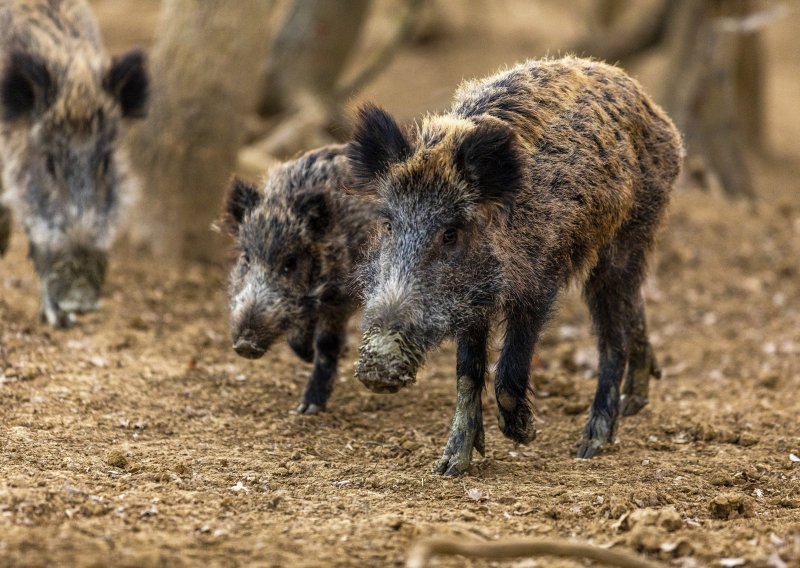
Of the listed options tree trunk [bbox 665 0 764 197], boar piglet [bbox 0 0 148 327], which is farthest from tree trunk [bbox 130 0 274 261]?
tree trunk [bbox 665 0 764 197]

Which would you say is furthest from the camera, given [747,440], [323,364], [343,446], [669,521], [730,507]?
[323,364]

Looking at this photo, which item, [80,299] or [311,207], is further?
[80,299]

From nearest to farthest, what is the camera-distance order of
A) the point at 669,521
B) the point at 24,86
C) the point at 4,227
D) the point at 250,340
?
the point at 669,521 < the point at 250,340 < the point at 24,86 < the point at 4,227

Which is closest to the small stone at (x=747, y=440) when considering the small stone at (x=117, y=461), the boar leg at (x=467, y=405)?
the boar leg at (x=467, y=405)

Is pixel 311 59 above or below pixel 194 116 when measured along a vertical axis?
above

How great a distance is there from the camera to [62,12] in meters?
9.83

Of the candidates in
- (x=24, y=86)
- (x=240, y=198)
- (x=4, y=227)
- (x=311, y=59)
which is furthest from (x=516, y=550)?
(x=311, y=59)

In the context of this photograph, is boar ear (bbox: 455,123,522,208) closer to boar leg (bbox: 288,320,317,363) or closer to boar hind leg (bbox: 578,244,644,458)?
boar hind leg (bbox: 578,244,644,458)

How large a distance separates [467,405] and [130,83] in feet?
15.4

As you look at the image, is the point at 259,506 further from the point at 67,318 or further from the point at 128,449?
the point at 67,318

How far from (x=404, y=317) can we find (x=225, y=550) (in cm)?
145

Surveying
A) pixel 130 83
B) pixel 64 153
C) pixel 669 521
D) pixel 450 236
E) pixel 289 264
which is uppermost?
pixel 130 83

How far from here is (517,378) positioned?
5.82 meters

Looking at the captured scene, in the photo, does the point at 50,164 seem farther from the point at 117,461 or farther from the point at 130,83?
the point at 117,461
